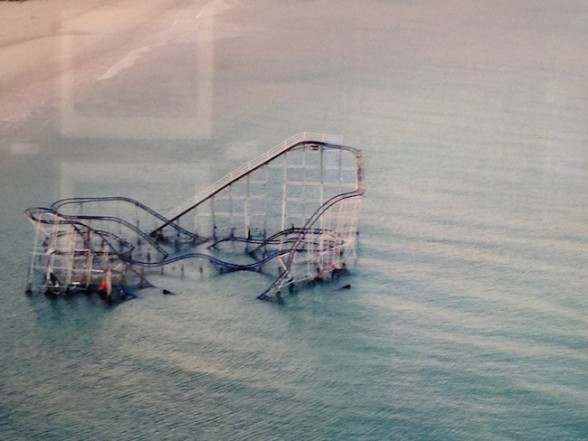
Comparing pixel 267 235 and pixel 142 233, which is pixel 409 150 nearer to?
pixel 267 235

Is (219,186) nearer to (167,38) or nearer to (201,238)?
(201,238)

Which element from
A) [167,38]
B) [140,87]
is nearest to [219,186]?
[140,87]

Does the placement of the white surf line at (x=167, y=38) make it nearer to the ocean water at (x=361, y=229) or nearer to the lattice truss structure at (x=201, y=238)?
the ocean water at (x=361, y=229)

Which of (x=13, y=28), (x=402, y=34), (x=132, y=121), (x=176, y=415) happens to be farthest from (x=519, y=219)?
(x=13, y=28)

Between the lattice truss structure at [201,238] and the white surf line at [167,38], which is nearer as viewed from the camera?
the lattice truss structure at [201,238]

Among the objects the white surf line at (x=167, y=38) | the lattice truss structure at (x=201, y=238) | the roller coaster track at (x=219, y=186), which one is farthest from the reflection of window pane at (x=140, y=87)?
the lattice truss structure at (x=201, y=238)

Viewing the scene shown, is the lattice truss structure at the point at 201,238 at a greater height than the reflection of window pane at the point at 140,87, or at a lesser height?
lesser
